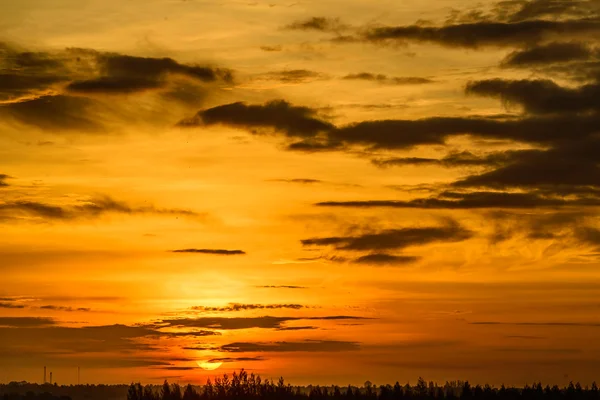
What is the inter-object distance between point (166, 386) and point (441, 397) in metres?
34.3

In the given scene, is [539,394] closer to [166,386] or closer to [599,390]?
[599,390]

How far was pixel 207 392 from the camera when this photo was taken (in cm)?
15638

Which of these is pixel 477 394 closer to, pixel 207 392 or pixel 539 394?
pixel 539 394

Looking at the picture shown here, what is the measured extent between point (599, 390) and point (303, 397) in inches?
1483

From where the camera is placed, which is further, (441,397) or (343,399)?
(343,399)

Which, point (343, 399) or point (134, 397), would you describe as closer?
point (134, 397)

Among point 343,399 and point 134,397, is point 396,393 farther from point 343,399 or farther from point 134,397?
point 134,397

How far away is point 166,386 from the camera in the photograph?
158m

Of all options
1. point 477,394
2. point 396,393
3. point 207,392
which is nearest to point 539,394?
point 477,394

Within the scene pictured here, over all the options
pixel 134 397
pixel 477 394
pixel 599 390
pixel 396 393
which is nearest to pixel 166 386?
pixel 134 397

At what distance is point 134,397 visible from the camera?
15438 centimetres

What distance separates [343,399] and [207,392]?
19.8 m

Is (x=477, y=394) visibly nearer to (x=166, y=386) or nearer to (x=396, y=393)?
(x=396, y=393)

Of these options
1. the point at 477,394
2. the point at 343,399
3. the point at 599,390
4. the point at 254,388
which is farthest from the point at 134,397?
the point at 599,390
